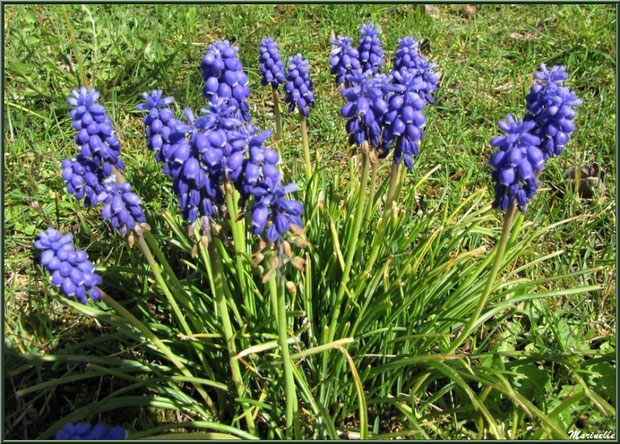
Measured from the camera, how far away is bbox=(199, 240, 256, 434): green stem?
3188 mm

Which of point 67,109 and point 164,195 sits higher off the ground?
point 67,109

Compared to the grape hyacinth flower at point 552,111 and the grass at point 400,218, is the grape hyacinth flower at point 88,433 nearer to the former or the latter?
the grass at point 400,218

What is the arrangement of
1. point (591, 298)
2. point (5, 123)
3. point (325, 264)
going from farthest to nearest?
1. point (5, 123)
2. point (591, 298)
3. point (325, 264)

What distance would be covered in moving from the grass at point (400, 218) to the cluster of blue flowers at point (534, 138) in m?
0.98

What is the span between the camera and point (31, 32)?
23.3ft

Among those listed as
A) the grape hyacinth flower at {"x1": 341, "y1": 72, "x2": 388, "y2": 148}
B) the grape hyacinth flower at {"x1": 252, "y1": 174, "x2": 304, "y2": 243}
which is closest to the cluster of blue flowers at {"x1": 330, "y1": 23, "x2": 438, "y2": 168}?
the grape hyacinth flower at {"x1": 341, "y1": 72, "x2": 388, "y2": 148}

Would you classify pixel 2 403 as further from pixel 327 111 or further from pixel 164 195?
pixel 327 111

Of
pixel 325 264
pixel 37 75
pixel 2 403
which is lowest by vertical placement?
pixel 2 403

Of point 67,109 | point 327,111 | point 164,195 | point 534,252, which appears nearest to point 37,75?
point 67,109

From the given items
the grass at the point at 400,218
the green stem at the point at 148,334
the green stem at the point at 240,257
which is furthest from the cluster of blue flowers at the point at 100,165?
the grass at the point at 400,218

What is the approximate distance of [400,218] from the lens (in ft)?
14.3

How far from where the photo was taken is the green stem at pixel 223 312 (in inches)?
125

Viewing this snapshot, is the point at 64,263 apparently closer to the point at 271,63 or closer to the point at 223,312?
the point at 223,312

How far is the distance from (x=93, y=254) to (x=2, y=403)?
5.21ft
